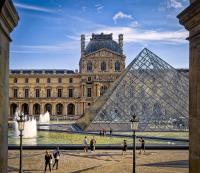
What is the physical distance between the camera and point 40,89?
2896 inches

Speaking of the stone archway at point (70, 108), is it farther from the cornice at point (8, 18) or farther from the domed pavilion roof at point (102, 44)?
the cornice at point (8, 18)

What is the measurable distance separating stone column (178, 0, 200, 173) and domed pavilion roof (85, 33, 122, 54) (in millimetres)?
66688

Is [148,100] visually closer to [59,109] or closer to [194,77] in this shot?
[194,77]

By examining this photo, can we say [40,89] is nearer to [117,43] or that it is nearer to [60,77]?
[60,77]

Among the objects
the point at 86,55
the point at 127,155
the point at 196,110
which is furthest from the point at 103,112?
the point at 86,55

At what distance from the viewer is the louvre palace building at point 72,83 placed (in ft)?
230

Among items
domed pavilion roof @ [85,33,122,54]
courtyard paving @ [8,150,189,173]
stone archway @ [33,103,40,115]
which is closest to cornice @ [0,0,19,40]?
courtyard paving @ [8,150,189,173]

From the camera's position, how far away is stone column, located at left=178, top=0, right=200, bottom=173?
5609 mm

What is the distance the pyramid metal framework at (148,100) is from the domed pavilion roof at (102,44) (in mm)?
36161

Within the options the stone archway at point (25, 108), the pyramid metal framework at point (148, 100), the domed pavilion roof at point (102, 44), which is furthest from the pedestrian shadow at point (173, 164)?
the stone archway at point (25, 108)

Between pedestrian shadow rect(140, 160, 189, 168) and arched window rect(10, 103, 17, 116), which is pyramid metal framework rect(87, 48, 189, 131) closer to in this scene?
pedestrian shadow rect(140, 160, 189, 168)

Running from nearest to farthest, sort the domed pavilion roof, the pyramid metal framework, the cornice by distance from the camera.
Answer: the cornice
the pyramid metal framework
the domed pavilion roof

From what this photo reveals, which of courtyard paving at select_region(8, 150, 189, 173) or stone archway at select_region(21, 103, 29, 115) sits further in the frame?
stone archway at select_region(21, 103, 29, 115)

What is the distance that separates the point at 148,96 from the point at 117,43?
138ft
